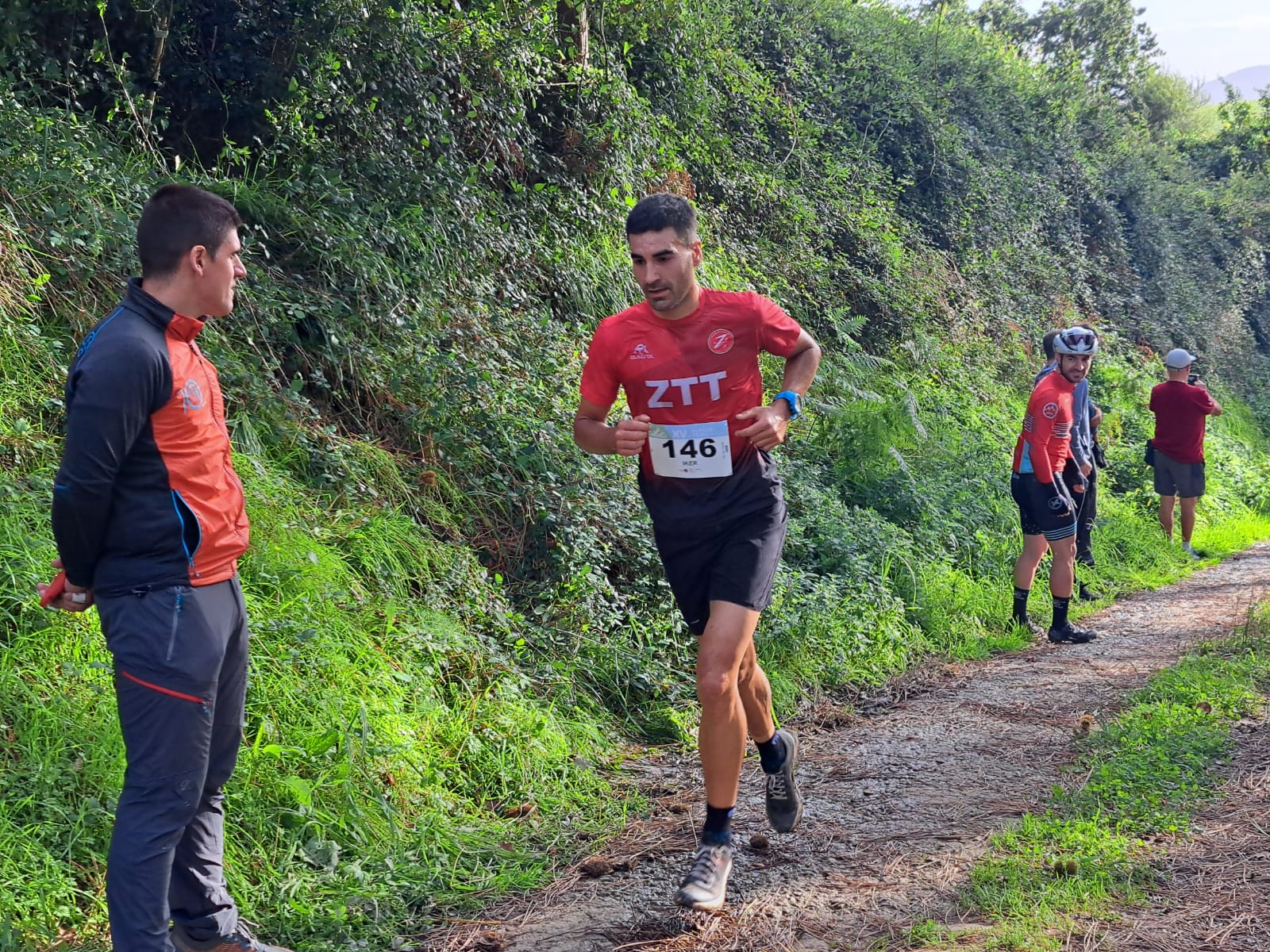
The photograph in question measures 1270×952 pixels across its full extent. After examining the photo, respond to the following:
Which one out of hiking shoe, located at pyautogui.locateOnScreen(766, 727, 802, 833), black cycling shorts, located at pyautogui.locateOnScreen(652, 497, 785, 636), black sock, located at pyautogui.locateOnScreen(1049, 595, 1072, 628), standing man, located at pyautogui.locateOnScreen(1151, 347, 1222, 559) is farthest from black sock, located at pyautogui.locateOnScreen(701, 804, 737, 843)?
standing man, located at pyautogui.locateOnScreen(1151, 347, 1222, 559)

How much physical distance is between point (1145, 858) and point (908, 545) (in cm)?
494

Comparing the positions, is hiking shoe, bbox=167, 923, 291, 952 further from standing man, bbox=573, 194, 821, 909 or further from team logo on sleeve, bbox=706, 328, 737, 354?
team logo on sleeve, bbox=706, 328, 737, 354

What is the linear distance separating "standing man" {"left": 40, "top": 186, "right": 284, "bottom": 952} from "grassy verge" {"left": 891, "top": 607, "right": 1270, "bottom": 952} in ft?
7.63

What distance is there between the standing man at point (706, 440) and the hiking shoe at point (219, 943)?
1565 millimetres

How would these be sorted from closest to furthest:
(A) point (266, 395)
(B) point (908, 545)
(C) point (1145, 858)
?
(C) point (1145, 858)
(A) point (266, 395)
(B) point (908, 545)

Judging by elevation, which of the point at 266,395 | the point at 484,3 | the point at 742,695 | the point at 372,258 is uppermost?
the point at 484,3

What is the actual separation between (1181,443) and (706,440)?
34.9 ft

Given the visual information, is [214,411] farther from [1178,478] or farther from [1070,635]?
[1178,478]

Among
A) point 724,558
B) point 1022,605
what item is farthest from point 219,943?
point 1022,605

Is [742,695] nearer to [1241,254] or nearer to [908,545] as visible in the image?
[908,545]

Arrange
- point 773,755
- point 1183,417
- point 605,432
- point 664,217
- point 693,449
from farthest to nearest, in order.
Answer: point 1183,417 < point 773,755 < point 605,432 < point 693,449 < point 664,217

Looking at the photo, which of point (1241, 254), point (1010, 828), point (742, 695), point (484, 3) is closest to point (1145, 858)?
point (1010, 828)

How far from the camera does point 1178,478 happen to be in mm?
12773

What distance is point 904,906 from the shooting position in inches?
152
